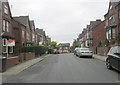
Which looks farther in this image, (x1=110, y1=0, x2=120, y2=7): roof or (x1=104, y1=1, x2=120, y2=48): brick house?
(x1=110, y1=0, x2=120, y2=7): roof

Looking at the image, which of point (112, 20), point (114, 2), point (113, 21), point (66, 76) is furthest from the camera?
point (112, 20)

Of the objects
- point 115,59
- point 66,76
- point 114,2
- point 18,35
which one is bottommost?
point 66,76

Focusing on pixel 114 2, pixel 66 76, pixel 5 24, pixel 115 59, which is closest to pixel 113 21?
pixel 114 2

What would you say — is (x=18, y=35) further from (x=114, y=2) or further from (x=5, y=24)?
(x=114, y=2)

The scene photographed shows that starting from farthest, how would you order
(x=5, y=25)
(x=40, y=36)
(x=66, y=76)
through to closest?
1. (x=40, y=36)
2. (x=5, y=25)
3. (x=66, y=76)

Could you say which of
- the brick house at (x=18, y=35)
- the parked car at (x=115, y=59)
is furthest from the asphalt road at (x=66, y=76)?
the brick house at (x=18, y=35)

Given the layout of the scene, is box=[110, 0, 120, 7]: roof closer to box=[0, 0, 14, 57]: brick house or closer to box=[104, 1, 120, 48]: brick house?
box=[104, 1, 120, 48]: brick house

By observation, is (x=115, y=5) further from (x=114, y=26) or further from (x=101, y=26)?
(x=101, y=26)

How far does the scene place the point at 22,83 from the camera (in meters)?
10.4

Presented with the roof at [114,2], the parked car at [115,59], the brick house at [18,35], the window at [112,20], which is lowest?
the parked car at [115,59]

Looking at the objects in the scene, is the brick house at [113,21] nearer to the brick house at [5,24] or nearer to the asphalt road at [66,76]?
the brick house at [5,24]

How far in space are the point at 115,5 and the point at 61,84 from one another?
31.7 metres

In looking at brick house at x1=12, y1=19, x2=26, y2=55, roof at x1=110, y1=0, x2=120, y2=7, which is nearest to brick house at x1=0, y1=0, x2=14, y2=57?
brick house at x1=12, y1=19, x2=26, y2=55

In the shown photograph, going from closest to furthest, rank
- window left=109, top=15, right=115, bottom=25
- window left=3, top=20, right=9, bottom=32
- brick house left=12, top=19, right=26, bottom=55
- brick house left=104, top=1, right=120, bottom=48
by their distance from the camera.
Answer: window left=3, top=20, right=9, bottom=32 → brick house left=104, top=1, right=120, bottom=48 → window left=109, top=15, right=115, bottom=25 → brick house left=12, top=19, right=26, bottom=55
